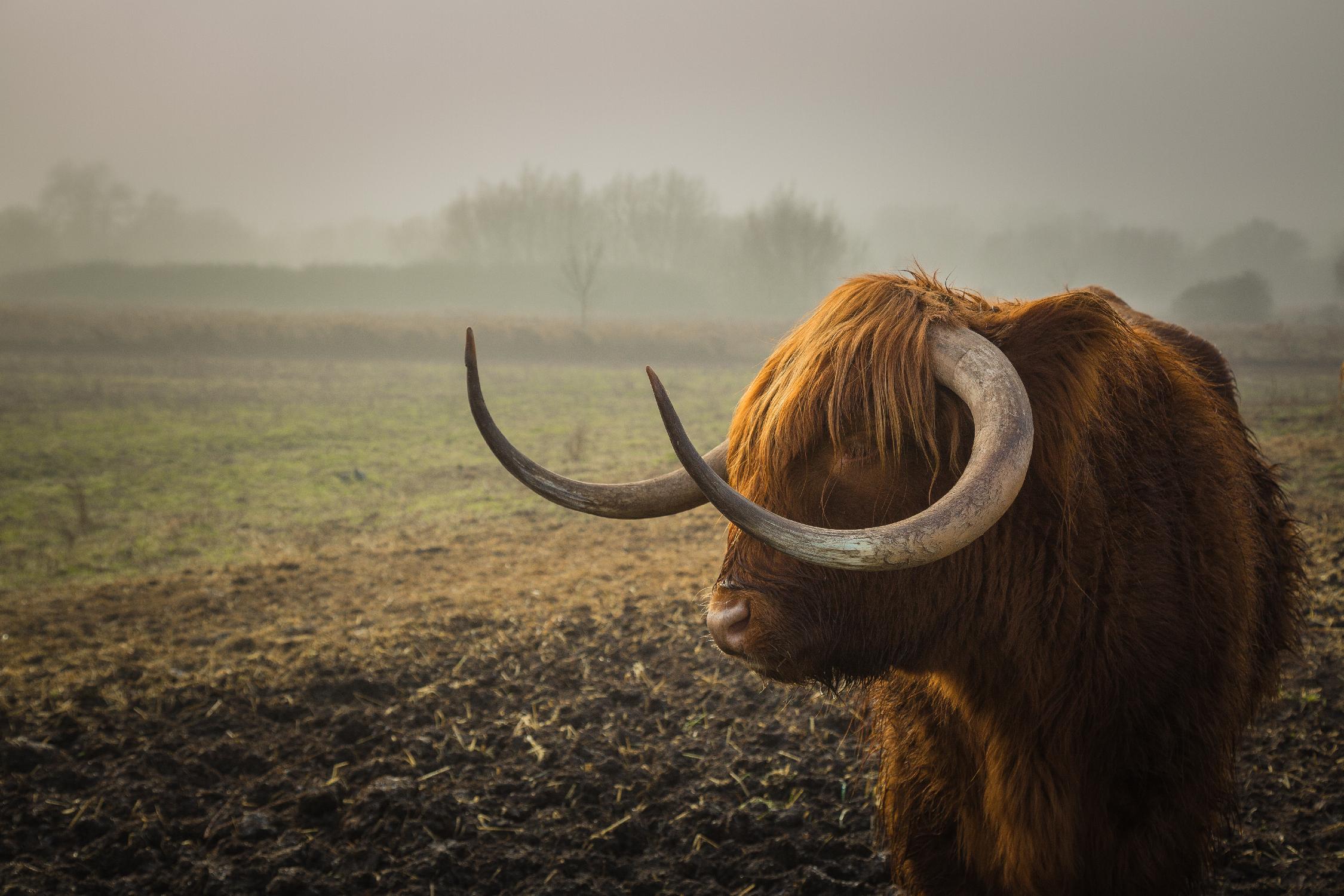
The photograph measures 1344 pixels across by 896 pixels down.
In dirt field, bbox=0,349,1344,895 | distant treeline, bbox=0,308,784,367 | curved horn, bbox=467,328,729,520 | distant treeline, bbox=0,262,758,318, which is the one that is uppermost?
distant treeline, bbox=0,262,758,318

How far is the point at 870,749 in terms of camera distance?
3008 millimetres

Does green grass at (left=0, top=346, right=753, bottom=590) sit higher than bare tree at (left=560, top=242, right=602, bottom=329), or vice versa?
bare tree at (left=560, top=242, right=602, bottom=329)

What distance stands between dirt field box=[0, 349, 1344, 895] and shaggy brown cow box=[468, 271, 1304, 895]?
1.15 meters

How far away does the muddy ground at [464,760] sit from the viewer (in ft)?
10.6

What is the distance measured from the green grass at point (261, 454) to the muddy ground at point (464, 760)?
292 cm

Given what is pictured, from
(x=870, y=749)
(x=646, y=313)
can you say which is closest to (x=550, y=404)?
(x=870, y=749)

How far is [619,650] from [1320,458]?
10.1 meters

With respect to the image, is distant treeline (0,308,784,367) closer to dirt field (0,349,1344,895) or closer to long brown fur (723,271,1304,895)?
dirt field (0,349,1344,895)

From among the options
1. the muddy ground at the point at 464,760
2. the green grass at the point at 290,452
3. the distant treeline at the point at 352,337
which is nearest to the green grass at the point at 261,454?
the green grass at the point at 290,452

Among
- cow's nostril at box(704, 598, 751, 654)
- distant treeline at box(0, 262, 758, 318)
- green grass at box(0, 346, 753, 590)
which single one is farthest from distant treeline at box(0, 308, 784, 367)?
cow's nostril at box(704, 598, 751, 654)

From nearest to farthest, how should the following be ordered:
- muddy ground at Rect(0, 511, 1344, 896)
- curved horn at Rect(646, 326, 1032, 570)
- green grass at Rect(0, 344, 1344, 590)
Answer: curved horn at Rect(646, 326, 1032, 570)
muddy ground at Rect(0, 511, 1344, 896)
green grass at Rect(0, 344, 1344, 590)

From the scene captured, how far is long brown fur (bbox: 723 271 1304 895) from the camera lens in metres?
2.04

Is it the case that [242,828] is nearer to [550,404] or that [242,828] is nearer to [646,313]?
[550,404]

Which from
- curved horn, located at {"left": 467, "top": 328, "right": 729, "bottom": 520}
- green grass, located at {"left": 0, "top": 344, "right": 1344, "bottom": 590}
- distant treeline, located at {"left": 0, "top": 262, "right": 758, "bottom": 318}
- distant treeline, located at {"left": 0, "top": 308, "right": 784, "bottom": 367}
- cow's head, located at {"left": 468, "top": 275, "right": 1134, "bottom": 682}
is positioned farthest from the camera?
distant treeline, located at {"left": 0, "top": 262, "right": 758, "bottom": 318}
